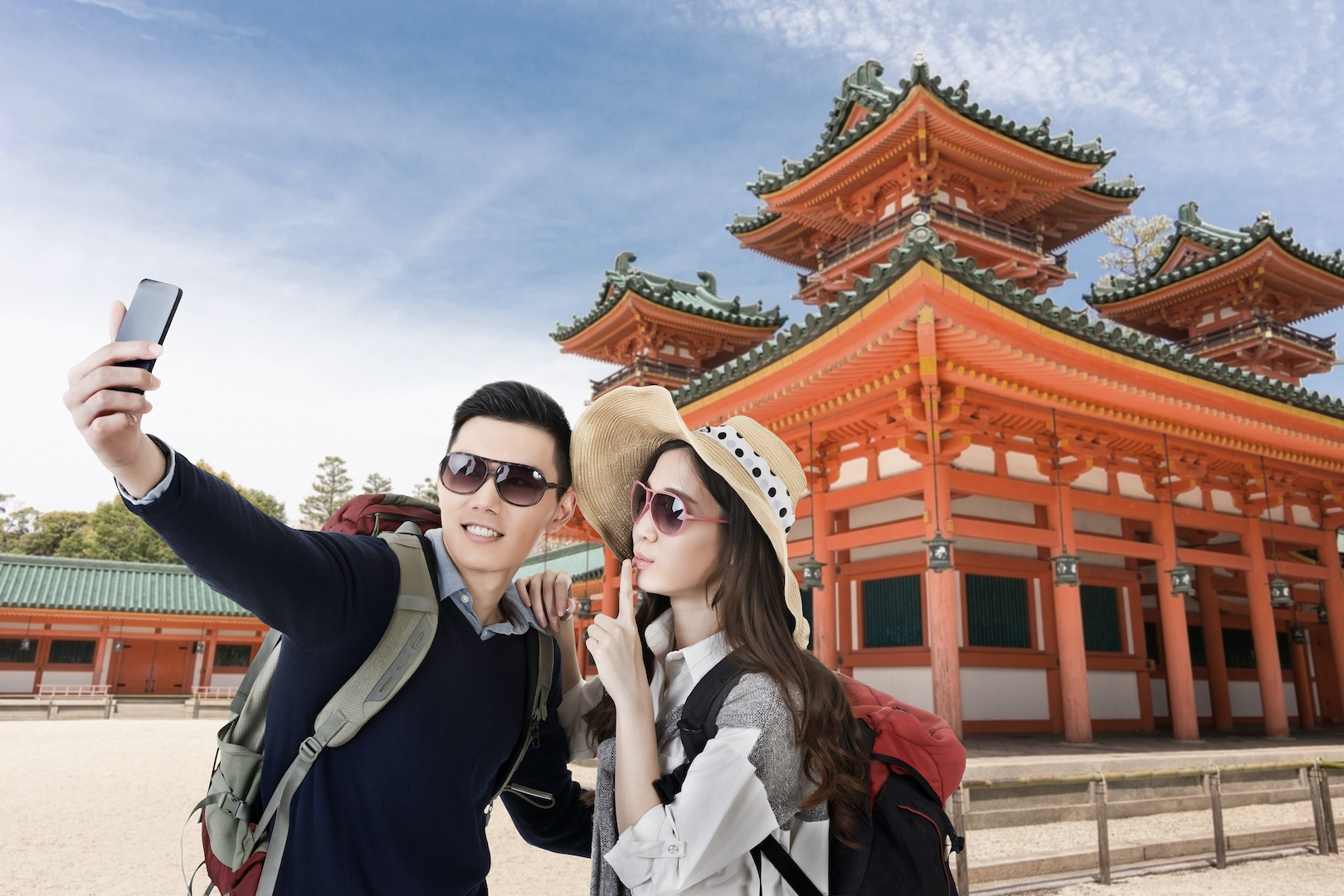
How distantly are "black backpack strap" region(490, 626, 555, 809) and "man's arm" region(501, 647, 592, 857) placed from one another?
17 millimetres

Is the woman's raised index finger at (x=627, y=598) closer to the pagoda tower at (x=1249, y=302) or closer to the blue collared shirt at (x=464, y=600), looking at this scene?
the blue collared shirt at (x=464, y=600)

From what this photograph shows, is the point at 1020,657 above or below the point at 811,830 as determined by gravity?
above

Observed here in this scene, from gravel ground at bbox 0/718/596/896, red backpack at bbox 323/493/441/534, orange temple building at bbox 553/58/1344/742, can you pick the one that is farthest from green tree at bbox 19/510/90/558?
red backpack at bbox 323/493/441/534

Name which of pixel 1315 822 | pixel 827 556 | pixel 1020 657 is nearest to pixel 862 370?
pixel 827 556

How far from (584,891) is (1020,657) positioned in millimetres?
5609

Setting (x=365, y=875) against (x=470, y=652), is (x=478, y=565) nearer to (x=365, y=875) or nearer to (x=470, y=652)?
(x=470, y=652)

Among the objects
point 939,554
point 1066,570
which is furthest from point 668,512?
point 1066,570

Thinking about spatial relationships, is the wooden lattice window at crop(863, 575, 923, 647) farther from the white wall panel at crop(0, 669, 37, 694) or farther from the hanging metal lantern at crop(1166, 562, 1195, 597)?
the white wall panel at crop(0, 669, 37, 694)

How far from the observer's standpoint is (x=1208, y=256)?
13906mm

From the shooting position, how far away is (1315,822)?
240 inches

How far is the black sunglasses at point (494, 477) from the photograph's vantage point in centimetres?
164

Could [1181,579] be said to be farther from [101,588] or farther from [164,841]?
[101,588]

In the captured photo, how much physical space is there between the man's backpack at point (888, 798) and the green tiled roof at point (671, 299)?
41.9ft

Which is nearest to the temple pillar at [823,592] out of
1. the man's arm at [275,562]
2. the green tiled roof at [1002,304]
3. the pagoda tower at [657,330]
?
the green tiled roof at [1002,304]
